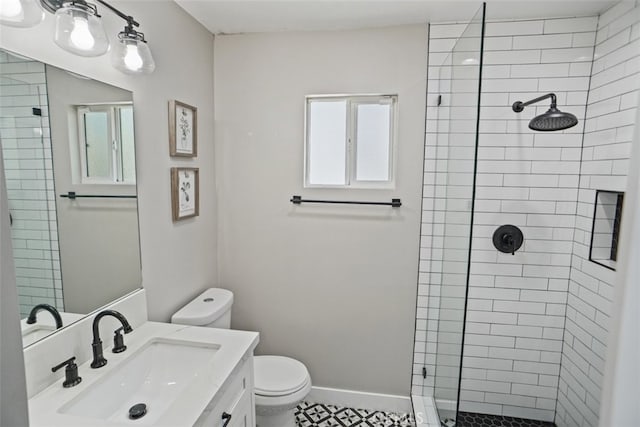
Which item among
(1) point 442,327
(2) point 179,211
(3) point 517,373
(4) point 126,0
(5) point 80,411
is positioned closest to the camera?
(5) point 80,411

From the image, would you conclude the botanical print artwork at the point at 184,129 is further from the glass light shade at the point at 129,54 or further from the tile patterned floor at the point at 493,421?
the tile patterned floor at the point at 493,421

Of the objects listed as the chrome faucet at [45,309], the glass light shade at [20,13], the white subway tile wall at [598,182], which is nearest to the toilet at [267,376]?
the chrome faucet at [45,309]

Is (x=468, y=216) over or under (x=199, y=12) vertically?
under

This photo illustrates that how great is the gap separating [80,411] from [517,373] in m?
2.33

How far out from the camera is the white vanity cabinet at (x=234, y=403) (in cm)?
109

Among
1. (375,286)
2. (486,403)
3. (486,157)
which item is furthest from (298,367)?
(486,157)

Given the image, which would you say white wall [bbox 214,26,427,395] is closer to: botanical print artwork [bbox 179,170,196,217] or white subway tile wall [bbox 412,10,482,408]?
white subway tile wall [bbox 412,10,482,408]

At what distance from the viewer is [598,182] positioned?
1771 mm

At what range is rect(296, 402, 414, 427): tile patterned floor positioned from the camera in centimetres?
206

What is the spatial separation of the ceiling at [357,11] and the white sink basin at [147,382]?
173 centimetres

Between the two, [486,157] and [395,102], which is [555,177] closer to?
[486,157]

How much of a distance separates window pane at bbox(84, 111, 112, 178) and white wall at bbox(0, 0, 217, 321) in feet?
0.52

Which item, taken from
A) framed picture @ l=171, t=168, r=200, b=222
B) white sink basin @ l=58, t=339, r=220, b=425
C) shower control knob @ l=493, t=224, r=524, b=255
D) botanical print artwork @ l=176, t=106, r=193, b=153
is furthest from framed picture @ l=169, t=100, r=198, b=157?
shower control knob @ l=493, t=224, r=524, b=255

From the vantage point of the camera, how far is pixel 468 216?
1424 millimetres
